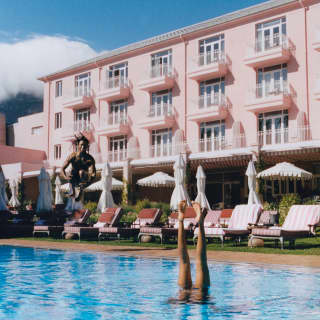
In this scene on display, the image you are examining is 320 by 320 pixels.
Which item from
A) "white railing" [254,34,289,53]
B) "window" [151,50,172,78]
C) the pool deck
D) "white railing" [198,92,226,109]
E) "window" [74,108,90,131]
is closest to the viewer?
the pool deck

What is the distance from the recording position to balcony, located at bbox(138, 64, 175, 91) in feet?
118

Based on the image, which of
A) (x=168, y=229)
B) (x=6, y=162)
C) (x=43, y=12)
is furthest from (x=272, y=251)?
(x=6, y=162)

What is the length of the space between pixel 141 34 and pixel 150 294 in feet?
113

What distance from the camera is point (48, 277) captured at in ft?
30.8

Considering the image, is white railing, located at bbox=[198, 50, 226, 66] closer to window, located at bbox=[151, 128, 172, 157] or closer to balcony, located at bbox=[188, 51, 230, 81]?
balcony, located at bbox=[188, 51, 230, 81]

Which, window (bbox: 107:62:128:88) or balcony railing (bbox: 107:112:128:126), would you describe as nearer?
balcony railing (bbox: 107:112:128:126)

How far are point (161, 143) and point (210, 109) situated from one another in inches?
198

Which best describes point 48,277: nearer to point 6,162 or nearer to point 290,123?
point 290,123

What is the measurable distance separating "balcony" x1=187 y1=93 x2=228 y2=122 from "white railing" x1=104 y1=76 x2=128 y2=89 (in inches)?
271

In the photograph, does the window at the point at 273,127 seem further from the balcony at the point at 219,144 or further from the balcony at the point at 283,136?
the balcony at the point at 219,144

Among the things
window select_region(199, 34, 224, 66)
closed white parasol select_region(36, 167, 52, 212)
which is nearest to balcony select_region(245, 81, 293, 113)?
window select_region(199, 34, 224, 66)

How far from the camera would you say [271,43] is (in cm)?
3153

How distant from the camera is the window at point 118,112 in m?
38.9

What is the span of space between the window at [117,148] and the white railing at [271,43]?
12.2 meters
